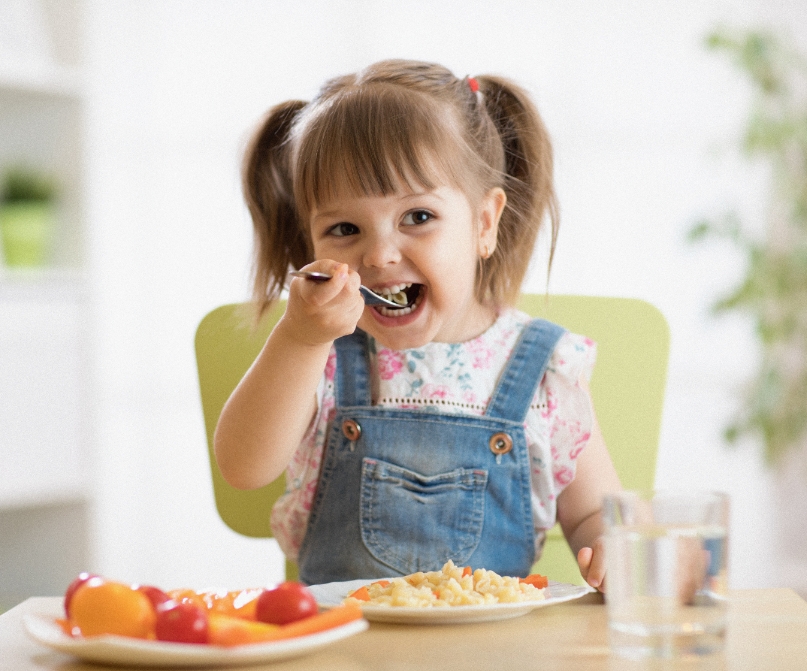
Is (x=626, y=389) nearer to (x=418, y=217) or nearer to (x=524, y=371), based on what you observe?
(x=524, y=371)

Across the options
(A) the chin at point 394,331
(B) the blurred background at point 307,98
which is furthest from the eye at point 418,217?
(B) the blurred background at point 307,98

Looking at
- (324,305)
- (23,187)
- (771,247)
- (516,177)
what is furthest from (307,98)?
(324,305)

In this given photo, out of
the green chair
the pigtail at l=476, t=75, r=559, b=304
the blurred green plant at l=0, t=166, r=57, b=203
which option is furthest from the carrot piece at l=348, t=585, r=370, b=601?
the blurred green plant at l=0, t=166, r=57, b=203

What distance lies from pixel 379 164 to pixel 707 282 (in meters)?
2.18

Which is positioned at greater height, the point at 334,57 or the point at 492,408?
the point at 334,57

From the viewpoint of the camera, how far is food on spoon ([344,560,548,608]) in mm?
696

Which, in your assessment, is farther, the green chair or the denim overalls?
the green chair

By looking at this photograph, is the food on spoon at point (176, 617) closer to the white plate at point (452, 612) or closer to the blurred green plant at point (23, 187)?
the white plate at point (452, 612)

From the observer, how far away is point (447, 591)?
71cm

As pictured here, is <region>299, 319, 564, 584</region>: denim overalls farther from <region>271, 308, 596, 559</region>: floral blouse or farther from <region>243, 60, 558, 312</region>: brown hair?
<region>243, 60, 558, 312</region>: brown hair

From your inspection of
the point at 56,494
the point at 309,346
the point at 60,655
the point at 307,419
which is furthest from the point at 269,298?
the point at 56,494

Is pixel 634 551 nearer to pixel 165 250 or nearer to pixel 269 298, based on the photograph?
pixel 269 298

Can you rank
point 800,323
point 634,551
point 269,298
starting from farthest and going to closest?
point 800,323
point 269,298
point 634,551

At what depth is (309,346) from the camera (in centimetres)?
95
